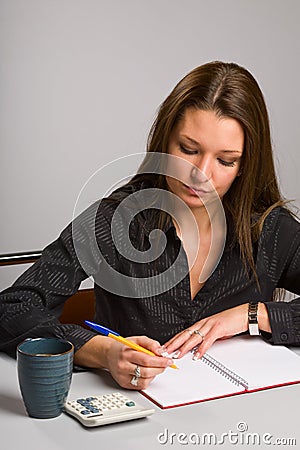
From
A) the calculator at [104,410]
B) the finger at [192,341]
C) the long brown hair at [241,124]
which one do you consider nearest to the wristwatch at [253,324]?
the finger at [192,341]

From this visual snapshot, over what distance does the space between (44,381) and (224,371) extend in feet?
1.30

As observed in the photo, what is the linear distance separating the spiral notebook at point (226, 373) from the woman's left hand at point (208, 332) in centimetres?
2

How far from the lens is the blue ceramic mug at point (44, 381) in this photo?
1.36 metres

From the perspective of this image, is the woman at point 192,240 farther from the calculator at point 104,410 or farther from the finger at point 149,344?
the calculator at point 104,410

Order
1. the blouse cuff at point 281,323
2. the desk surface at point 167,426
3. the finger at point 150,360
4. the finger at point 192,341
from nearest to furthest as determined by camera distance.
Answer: the desk surface at point 167,426, the finger at point 150,360, the finger at point 192,341, the blouse cuff at point 281,323

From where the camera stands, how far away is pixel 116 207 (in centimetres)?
200

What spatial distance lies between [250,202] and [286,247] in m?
0.16

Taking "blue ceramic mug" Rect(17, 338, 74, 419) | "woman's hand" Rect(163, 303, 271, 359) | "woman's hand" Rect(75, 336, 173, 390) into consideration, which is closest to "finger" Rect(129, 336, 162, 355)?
"woman's hand" Rect(75, 336, 173, 390)

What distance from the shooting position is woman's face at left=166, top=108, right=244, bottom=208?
182 centimetres

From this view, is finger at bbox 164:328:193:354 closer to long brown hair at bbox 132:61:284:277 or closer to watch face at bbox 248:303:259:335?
watch face at bbox 248:303:259:335

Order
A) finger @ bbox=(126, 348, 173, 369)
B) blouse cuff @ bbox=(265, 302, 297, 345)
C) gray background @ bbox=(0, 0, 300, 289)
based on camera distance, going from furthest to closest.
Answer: gray background @ bbox=(0, 0, 300, 289) < blouse cuff @ bbox=(265, 302, 297, 345) < finger @ bbox=(126, 348, 173, 369)

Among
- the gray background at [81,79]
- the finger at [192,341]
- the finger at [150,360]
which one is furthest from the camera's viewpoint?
the gray background at [81,79]

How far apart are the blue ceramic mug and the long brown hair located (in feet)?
2.32

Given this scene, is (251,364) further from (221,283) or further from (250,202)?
(250,202)
